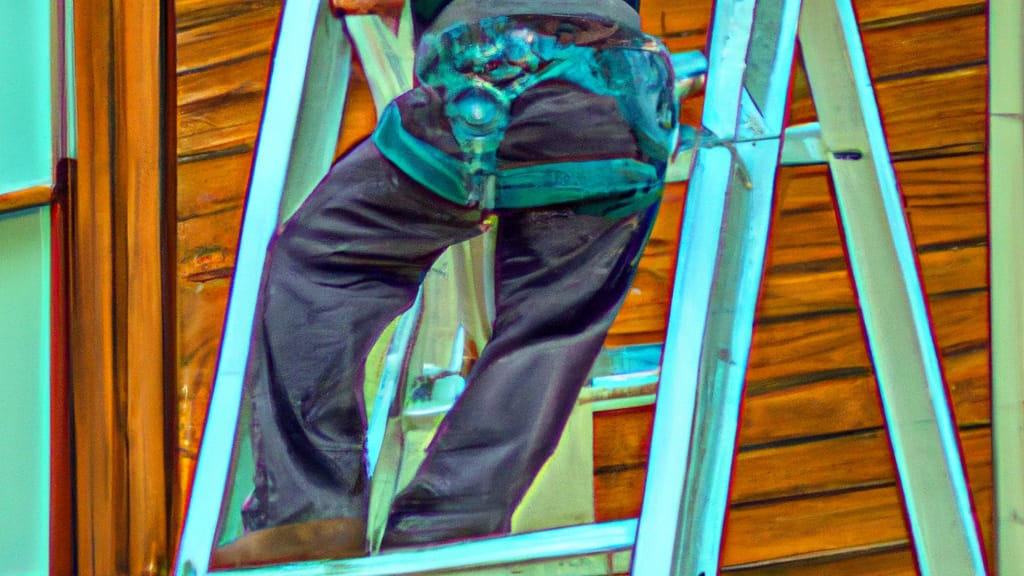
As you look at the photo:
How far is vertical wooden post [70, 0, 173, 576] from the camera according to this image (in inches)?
56.4

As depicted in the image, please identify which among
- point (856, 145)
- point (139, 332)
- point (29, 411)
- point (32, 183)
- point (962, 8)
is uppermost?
point (962, 8)

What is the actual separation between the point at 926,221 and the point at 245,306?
1.03 meters

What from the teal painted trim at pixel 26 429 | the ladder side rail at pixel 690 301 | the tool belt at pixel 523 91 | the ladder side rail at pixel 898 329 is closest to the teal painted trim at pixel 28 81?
the teal painted trim at pixel 26 429

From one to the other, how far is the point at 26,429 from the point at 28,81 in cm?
55

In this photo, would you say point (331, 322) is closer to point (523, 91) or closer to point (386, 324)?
point (386, 324)

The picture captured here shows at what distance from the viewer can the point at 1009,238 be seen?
1.44 metres

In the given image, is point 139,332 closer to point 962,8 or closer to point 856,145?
point 856,145

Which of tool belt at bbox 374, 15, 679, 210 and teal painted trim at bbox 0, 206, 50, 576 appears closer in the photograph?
tool belt at bbox 374, 15, 679, 210

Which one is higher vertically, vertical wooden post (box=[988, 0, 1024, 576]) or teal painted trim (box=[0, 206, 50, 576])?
vertical wooden post (box=[988, 0, 1024, 576])

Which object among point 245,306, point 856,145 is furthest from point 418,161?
point 856,145

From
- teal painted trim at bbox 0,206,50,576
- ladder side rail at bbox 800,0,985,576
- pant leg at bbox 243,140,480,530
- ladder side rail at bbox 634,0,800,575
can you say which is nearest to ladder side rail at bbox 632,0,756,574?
ladder side rail at bbox 634,0,800,575

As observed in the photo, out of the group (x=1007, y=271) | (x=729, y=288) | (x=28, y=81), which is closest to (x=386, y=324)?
(x=729, y=288)

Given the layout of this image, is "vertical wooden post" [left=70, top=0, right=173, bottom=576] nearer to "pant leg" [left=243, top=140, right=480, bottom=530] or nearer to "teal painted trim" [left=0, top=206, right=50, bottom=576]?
"teal painted trim" [left=0, top=206, right=50, bottom=576]

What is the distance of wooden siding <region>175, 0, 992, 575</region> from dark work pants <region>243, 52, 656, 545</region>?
78 millimetres
